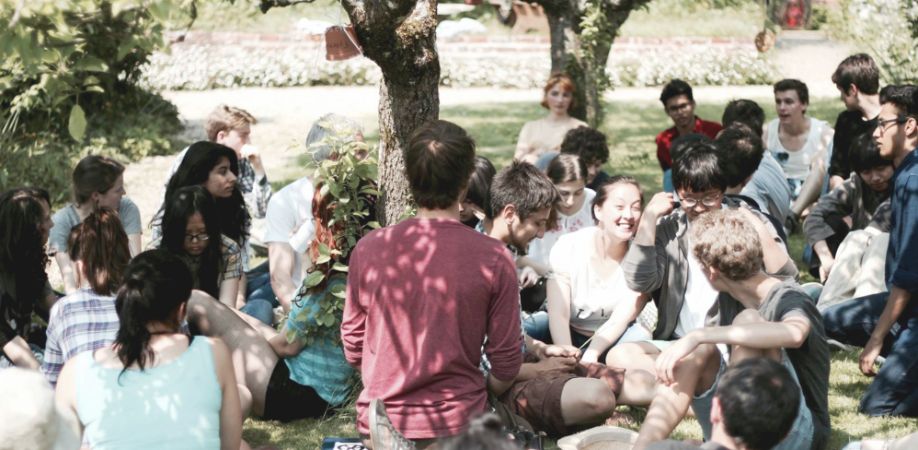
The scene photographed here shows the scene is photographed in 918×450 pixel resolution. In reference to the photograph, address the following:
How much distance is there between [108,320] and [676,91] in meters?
5.36

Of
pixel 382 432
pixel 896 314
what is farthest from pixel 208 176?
pixel 896 314

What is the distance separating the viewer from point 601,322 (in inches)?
228

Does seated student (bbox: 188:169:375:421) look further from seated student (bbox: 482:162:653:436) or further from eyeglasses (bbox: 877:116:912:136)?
eyeglasses (bbox: 877:116:912:136)

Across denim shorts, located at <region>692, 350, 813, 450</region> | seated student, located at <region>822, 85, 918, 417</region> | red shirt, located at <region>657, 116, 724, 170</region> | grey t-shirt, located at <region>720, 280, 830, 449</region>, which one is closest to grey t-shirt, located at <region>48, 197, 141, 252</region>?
denim shorts, located at <region>692, 350, 813, 450</region>

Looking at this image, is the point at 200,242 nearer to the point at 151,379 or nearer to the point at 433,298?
the point at 151,379

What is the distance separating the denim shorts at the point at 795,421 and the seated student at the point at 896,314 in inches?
49.0

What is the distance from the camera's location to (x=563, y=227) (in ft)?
22.2

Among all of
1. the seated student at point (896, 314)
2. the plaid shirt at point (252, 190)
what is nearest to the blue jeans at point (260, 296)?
the plaid shirt at point (252, 190)

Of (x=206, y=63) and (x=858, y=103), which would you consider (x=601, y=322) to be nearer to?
(x=858, y=103)

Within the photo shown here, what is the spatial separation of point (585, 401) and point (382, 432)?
1496 mm

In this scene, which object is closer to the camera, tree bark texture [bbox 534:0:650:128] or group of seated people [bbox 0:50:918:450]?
group of seated people [bbox 0:50:918:450]

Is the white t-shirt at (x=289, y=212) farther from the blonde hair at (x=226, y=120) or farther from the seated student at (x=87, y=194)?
the blonde hair at (x=226, y=120)

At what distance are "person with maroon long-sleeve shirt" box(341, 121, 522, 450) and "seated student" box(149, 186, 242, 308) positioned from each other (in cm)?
222

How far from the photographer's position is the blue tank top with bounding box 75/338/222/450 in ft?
12.9
